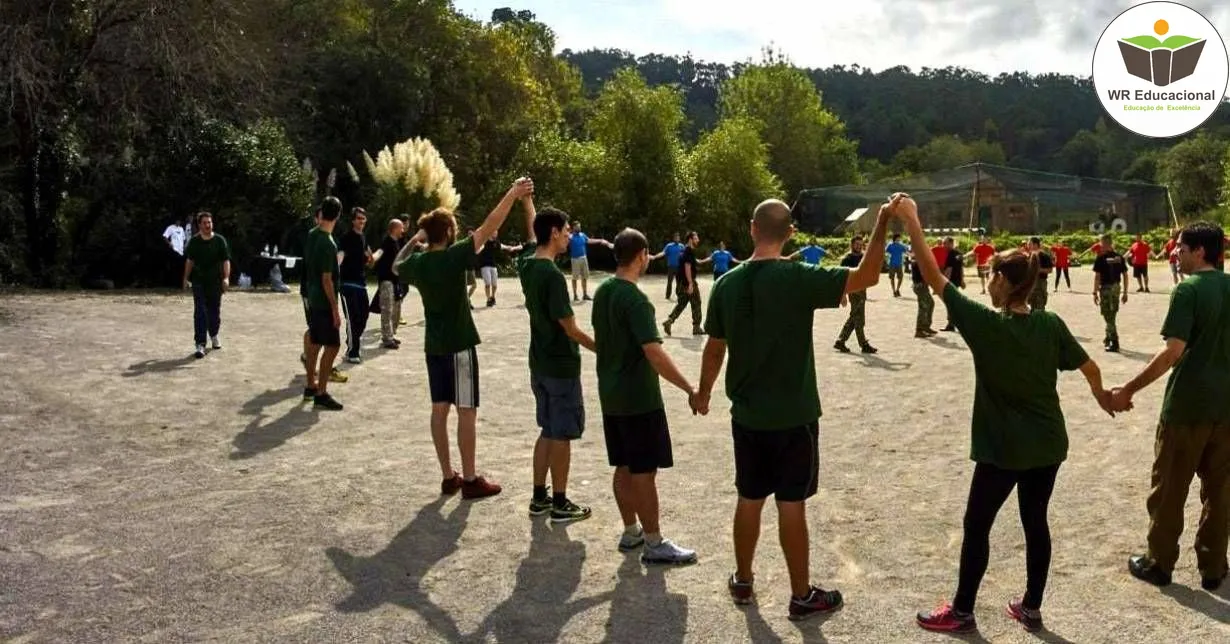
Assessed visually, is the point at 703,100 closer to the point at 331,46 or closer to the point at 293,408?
the point at 331,46

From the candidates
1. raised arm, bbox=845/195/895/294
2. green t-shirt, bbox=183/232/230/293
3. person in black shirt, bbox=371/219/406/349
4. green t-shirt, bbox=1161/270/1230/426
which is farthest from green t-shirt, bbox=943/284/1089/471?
green t-shirt, bbox=183/232/230/293

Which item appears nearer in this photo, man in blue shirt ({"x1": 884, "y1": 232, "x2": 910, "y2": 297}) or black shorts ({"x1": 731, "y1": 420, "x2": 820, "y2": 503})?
black shorts ({"x1": 731, "y1": 420, "x2": 820, "y2": 503})

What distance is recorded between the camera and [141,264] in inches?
1066

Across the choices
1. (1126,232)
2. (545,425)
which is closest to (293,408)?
(545,425)

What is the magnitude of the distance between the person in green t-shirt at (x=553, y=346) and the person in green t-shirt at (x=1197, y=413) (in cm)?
287

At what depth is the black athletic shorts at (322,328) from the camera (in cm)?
959

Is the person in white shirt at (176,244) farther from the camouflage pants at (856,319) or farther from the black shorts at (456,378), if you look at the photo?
the black shorts at (456,378)

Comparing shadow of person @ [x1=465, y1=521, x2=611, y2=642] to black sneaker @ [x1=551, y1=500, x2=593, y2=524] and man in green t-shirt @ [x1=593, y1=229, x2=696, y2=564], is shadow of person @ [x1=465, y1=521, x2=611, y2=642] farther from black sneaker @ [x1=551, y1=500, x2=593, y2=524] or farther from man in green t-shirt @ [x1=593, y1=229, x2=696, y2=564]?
man in green t-shirt @ [x1=593, y1=229, x2=696, y2=564]

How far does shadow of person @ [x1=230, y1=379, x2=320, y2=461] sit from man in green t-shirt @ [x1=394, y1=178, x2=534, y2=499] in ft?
7.65

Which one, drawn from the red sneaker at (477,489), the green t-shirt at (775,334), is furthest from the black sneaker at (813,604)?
the red sneaker at (477,489)

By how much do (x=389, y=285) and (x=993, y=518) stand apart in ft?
36.0

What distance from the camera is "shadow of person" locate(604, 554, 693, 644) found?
4586 millimetres

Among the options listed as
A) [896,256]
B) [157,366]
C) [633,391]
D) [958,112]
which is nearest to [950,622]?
[633,391]

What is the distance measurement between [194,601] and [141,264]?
80.3ft
